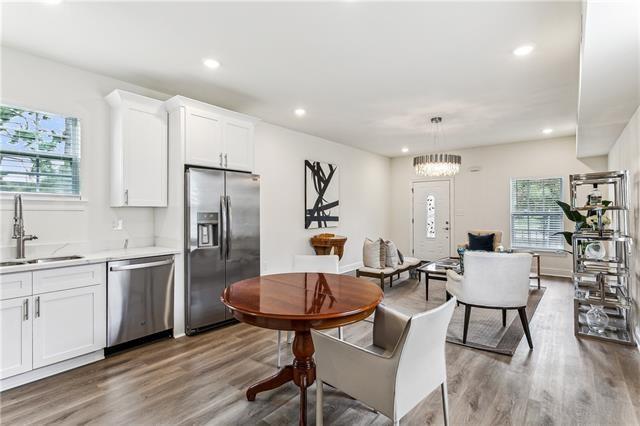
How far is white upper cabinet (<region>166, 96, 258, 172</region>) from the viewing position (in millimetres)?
3559

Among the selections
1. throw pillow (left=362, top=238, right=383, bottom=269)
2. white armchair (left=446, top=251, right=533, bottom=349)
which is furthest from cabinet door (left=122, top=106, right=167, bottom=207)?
white armchair (left=446, top=251, right=533, bottom=349)

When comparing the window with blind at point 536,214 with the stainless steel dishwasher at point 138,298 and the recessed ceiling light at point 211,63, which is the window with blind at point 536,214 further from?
the stainless steel dishwasher at point 138,298

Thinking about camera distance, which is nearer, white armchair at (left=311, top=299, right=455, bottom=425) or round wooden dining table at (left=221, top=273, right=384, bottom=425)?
white armchair at (left=311, top=299, right=455, bottom=425)

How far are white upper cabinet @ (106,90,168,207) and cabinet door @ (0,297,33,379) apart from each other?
1209mm

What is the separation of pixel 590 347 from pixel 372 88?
3432 mm

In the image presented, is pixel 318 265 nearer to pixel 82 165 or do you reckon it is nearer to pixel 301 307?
pixel 301 307

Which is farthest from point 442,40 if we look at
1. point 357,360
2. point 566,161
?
point 566,161

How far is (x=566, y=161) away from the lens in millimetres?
6297

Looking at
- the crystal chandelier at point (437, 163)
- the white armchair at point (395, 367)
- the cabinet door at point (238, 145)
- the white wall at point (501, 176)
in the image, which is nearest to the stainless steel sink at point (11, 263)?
the cabinet door at point (238, 145)

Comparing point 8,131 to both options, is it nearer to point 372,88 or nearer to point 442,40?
point 372,88

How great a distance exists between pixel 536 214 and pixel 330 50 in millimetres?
5867

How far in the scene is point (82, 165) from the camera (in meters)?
3.26

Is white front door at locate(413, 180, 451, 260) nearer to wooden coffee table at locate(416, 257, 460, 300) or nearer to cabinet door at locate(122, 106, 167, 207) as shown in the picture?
wooden coffee table at locate(416, 257, 460, 300)

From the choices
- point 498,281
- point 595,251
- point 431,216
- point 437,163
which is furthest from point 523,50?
point 431,216
